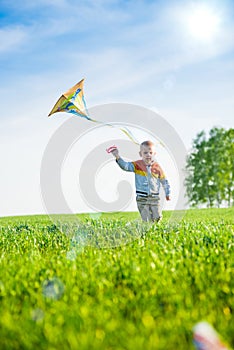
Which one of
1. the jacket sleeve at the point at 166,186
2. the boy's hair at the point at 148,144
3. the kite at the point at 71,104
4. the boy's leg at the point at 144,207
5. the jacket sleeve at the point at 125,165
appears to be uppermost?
the kite at the point at 71,104

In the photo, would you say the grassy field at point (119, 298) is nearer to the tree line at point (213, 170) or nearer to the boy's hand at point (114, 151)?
the boy's hand at point (114, 151)

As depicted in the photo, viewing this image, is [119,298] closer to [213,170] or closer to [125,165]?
[125,165]

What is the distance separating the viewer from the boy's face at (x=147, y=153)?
35.0 feet

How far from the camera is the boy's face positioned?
1067 cm

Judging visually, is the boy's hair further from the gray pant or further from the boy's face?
the gray pant

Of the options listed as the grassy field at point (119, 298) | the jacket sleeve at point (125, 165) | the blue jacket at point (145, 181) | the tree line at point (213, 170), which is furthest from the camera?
the tree line at point (213, 170)

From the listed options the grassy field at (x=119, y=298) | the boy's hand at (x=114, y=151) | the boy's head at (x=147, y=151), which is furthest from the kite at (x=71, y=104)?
the grassy field at (x=119, y=298)

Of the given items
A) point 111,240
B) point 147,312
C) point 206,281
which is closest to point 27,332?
point 147,312

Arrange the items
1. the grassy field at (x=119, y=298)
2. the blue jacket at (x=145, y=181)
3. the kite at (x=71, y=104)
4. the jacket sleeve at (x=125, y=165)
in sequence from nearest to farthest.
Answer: the grassy field at (x=119, y=298), the kite at (x=71, y=104), the jacket sleeve at (x=125, y=165), the blue jacket at (x=145, y=181)

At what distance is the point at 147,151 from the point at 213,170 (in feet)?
104

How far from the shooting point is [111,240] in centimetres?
798

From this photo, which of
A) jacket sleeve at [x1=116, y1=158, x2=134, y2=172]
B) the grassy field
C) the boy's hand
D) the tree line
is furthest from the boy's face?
the tree line

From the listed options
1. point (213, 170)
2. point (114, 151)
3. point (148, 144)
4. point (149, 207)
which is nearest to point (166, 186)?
point (149, 207)

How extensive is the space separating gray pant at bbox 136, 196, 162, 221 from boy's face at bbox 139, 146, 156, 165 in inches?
35.6
